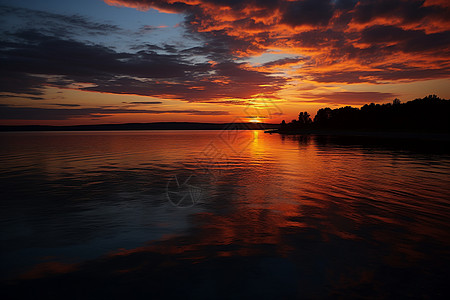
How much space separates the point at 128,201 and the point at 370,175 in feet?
62.4

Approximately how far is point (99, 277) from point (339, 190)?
14.4 meters

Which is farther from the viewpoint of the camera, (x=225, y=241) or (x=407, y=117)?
(x=407, y=117)

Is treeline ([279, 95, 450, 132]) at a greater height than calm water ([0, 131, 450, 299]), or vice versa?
treeline ([279, 95, 450, 132])

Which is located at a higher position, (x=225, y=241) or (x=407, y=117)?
(x=407, y=117)

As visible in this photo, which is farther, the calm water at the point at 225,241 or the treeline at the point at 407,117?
the treeline at the point at 407,117

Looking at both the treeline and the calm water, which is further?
the treeline

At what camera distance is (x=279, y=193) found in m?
15.9

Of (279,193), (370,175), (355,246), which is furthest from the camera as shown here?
(370,175)

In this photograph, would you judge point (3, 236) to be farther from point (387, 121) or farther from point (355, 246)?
point (387, 121)

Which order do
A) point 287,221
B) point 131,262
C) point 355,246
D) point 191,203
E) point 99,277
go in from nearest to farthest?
point 99,277 < point 131,262 < point 355,246 < point 287,221 < point 191,203

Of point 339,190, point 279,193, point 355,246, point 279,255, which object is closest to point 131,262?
point 279,255

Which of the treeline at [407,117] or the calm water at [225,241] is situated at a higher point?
the treeline at [407,117]

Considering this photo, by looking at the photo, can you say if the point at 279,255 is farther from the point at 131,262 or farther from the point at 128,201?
the point at 128,201

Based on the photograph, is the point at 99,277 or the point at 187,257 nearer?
the point at 99,277
